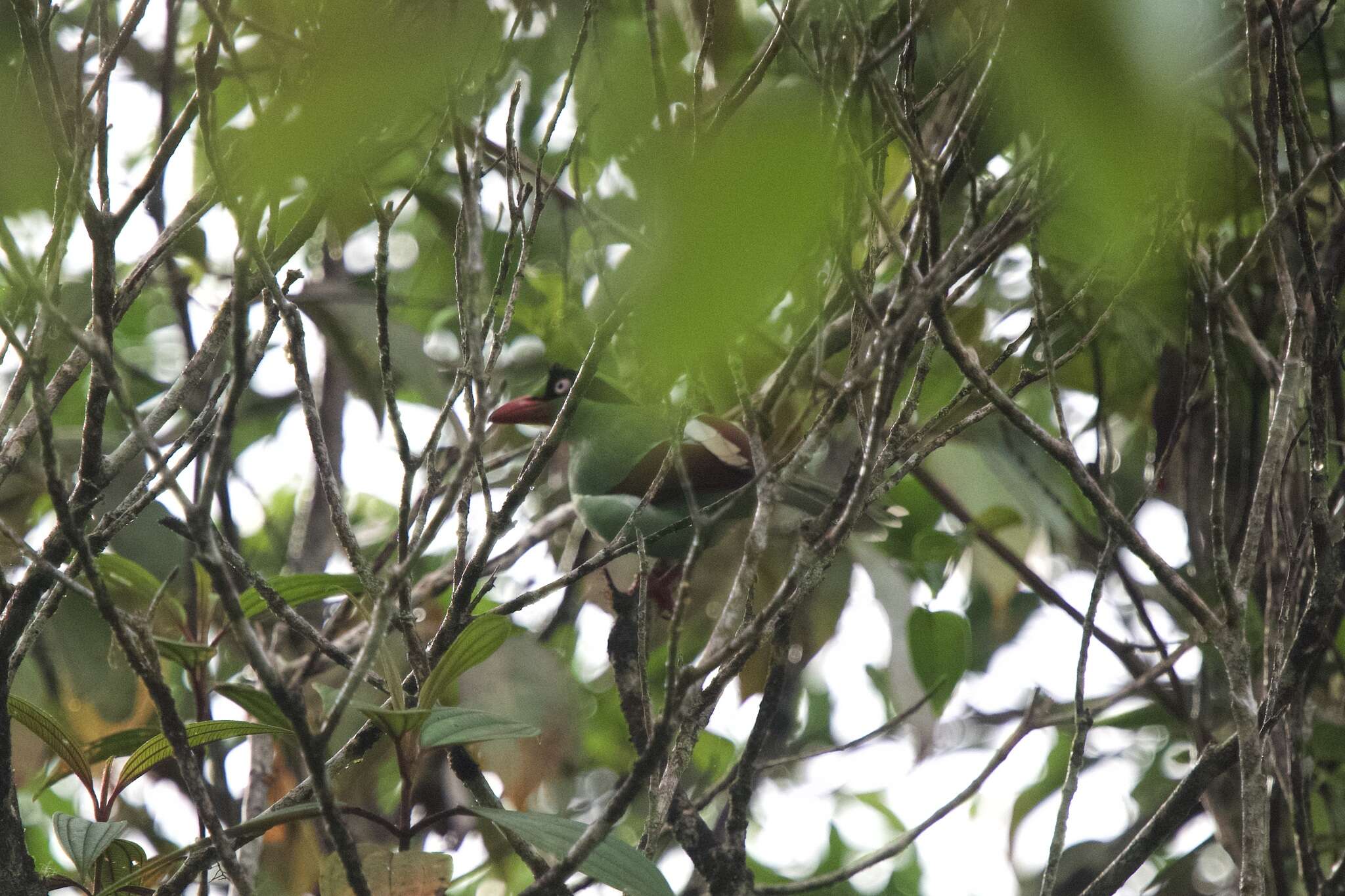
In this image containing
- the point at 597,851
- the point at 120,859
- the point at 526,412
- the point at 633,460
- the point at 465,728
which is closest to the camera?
the point at 597,851

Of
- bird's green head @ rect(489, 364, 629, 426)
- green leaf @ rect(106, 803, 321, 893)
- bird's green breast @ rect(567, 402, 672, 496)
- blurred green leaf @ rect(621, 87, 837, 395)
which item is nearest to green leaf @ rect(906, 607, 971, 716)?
bird's green breast @ rect(567, 402, 672, 496)

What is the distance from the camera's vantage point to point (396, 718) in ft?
5.19

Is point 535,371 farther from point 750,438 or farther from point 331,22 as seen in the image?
point 331,22

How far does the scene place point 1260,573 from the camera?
2904mm

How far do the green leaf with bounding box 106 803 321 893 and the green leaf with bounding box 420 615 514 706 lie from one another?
9.3 inches

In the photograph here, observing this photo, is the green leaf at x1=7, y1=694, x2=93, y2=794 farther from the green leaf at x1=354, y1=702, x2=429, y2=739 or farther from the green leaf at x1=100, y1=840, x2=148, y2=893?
the green leaf at x1=354, y1=702, x2=429, y2=739

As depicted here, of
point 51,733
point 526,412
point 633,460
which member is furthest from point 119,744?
point 526,412

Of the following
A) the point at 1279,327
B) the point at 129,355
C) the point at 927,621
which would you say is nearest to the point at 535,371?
the point at 129,355

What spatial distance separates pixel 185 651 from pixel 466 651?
41 centimetres

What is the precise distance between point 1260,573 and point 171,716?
8.46ft

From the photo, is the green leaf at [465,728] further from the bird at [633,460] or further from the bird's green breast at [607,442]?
the bird's green breast at [607,442]

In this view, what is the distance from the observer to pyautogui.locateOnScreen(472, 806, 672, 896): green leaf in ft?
4.92

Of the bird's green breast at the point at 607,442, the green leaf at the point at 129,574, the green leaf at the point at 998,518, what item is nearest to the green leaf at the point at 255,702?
the green leaf at the point at 129,574

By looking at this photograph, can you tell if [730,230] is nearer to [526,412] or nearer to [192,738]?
[192,738]
